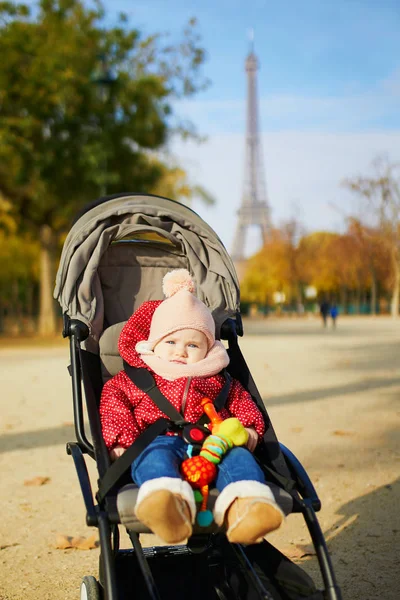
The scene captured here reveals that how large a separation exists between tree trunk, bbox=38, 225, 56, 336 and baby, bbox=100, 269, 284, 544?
85.1 ft

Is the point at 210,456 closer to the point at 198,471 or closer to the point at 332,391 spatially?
the point at 198,471

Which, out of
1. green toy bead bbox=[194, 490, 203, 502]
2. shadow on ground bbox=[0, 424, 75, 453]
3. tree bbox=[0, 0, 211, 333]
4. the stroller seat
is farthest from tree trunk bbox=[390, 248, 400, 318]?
green toy bead bbox=[194, 490, 203, 502]

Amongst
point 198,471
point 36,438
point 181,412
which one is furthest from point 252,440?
point 36,438

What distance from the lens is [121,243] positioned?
4.71 metres

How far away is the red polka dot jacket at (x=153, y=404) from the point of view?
10.9 ft

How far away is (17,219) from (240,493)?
26.9 meters

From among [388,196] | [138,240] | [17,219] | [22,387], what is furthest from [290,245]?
[138,240]

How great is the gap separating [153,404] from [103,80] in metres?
18.4

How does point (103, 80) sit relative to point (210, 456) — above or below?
above

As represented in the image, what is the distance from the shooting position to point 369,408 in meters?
9.46

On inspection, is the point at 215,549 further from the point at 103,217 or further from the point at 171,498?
Answer: the point at 103,217

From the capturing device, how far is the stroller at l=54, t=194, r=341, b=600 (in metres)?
2.99

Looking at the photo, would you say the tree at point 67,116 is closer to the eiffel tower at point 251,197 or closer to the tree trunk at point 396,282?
the tree trunk at point 396,282

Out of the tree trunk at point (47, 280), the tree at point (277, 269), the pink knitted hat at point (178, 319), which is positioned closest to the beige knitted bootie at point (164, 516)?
the pink knitted hat at point (178, 319)
